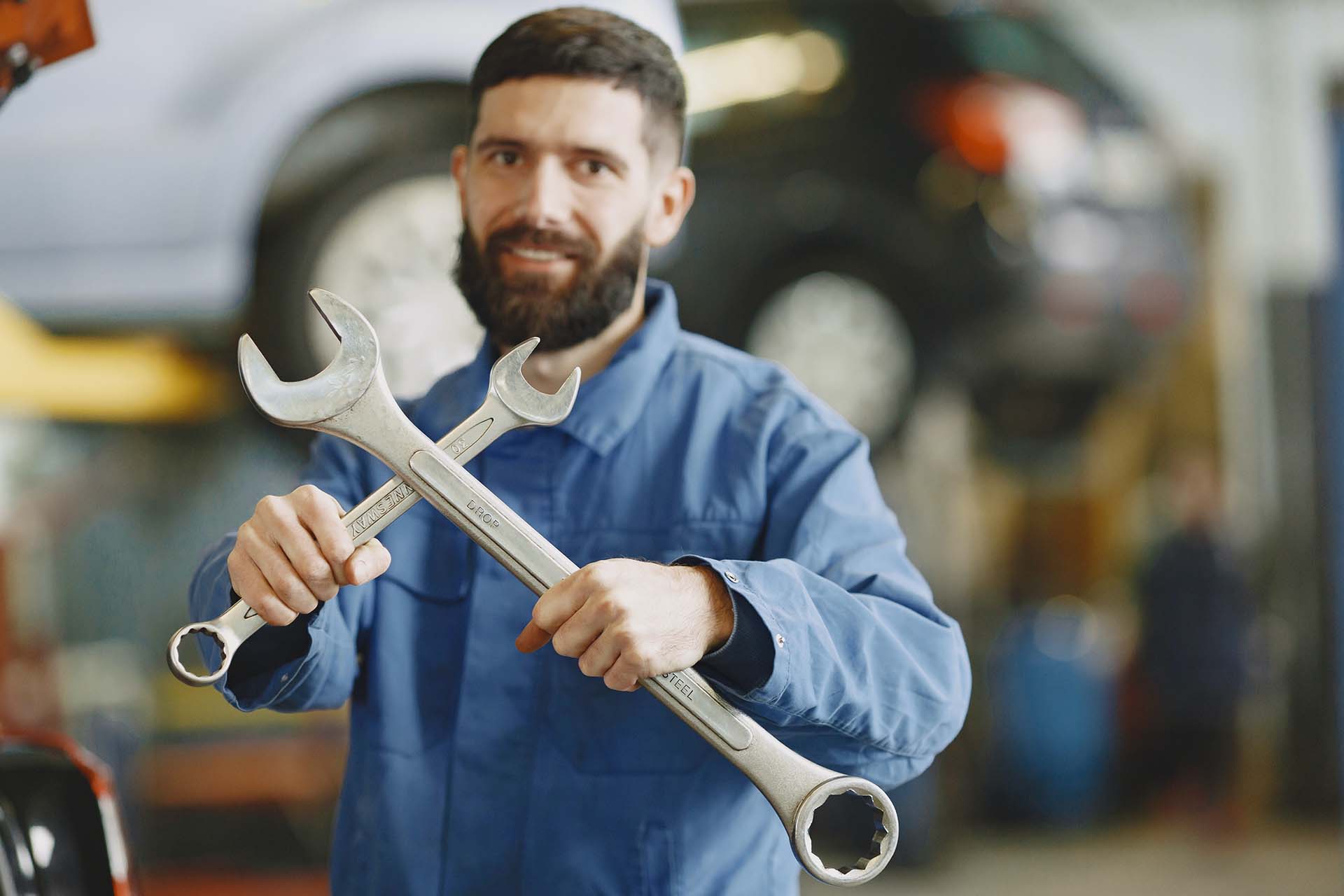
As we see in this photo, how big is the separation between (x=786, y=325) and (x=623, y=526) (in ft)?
6.95

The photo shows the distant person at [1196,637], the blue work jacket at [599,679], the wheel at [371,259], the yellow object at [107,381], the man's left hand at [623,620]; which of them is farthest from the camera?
the distant person at [1196,637]

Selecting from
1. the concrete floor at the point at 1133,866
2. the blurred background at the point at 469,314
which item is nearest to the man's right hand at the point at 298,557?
the blurred background at the point at 469,314

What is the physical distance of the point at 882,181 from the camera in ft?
9.89

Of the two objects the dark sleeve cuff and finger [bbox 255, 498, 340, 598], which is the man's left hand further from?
finger [bbox 255, 498, 340, 598]

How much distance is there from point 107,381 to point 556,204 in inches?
92.1

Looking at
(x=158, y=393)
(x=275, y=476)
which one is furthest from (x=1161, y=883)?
(x=158, y=393)

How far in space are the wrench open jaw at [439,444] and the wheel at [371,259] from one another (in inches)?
66.0

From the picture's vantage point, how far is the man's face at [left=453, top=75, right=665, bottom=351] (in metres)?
0.94

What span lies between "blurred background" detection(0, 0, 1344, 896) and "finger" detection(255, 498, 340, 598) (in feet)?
4.27

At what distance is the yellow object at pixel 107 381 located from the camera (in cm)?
283

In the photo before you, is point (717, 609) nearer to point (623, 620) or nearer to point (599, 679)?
point (623, 620)

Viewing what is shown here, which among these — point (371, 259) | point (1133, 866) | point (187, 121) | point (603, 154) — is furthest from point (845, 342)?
point (603, 154)

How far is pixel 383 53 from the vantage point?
99.7 inches

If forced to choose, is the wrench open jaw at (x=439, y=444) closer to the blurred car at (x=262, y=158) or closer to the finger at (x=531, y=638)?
the finger at (x=531, y=638)
